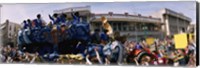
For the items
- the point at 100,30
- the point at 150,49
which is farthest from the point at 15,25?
the point at 150,49

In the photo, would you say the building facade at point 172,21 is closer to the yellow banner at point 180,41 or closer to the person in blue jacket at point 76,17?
the yellow banner at point 180,41

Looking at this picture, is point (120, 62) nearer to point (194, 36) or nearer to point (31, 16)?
point (194, 36)

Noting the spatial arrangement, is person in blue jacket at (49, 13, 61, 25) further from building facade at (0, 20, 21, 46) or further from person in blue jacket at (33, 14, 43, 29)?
building facade at (0, 20, 21, 46)

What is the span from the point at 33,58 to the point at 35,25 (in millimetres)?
675

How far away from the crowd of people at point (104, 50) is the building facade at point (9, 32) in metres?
0.11

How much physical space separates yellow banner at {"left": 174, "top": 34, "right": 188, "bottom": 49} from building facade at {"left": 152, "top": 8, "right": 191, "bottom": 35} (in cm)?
9

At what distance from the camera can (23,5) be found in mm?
8953

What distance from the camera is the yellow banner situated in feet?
26.5

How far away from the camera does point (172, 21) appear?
8.14 meters

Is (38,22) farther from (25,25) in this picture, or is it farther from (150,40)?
(150,40)

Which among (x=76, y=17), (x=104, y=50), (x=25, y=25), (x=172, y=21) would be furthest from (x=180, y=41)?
(x=25, y=25)

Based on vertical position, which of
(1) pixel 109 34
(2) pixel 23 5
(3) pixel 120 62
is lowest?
(3) pixel 120 62

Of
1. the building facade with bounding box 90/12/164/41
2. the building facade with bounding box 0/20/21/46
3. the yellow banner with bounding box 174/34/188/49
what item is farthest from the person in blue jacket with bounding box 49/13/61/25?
the yellow banner with bounding box 174/34/188/49

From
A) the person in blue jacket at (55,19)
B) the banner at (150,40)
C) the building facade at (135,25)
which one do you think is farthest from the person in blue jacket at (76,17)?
the banner at (150,40)
